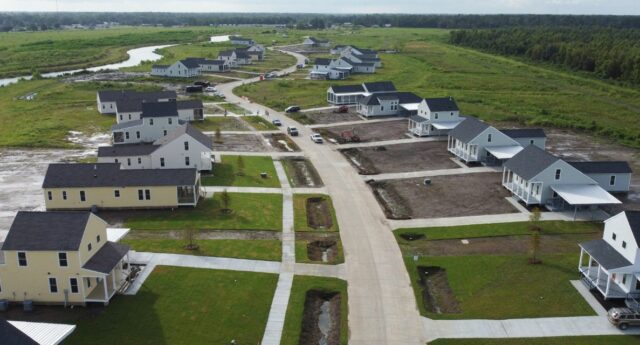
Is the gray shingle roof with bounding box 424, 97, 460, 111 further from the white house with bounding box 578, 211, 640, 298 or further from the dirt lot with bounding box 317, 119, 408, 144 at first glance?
the white house with bounding box 578, 211, 640, 298

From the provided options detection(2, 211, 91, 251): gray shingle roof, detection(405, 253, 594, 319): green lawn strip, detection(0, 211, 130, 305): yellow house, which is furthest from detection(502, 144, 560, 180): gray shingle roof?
detection(2, 211, 91, 251): gray shingle roof

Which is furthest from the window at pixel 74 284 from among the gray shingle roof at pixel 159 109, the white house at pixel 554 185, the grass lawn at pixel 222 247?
the gray shingle roof at pixel 159 109

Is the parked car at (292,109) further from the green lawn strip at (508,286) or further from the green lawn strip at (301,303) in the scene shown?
the green lawn strip at (301,303)

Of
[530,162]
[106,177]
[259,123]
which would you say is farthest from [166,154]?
[530,162]

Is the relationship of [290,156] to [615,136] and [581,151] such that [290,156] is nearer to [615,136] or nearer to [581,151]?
[581,151]

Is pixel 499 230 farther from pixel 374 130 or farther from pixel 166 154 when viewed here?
pixel 374 130
